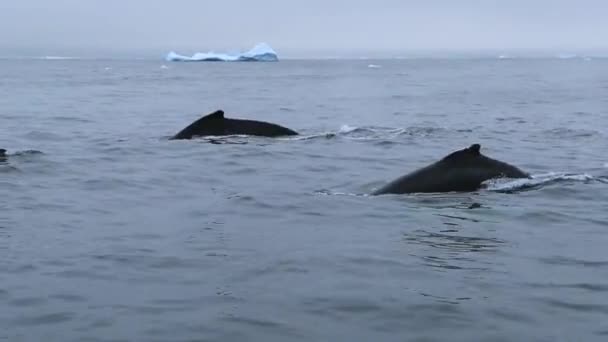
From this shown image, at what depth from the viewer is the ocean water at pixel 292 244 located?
23.9 feet

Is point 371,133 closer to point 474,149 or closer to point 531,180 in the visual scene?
point 531,180

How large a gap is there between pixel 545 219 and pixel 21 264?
5766 mm

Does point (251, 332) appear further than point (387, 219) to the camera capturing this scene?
No

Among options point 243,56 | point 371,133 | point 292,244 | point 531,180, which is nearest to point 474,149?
point 531,180

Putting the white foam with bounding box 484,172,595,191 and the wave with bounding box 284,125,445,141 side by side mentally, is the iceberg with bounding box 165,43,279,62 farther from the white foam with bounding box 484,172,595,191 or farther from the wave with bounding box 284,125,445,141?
the white foam with bounding box 484,172,595,191

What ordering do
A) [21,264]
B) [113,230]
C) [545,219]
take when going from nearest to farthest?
→ [21,264] → [113,230] → [545,219]

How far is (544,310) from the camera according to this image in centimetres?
757

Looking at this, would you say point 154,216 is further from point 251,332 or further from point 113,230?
point 251,332

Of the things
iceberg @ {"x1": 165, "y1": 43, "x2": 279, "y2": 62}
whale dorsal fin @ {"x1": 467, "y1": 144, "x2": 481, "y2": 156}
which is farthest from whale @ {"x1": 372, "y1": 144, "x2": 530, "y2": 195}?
iceberg @ {"x1": 165, "y1": 43, "x2": 279, "y2": 62}

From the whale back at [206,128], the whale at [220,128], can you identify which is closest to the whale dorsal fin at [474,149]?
the whale at [220,128]

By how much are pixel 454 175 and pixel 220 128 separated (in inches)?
328

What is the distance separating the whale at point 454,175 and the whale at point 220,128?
24.9 feet

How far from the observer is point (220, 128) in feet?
66.3

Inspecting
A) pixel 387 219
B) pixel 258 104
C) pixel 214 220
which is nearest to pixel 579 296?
pixel 387 219
